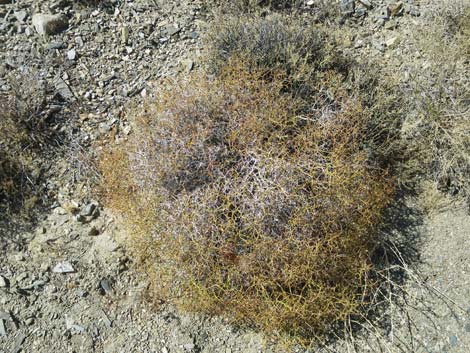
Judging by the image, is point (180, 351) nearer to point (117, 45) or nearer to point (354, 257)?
point (354, 257)

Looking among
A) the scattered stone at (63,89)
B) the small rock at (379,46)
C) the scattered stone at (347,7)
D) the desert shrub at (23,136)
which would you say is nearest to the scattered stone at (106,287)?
the desert shrub at (23,136)

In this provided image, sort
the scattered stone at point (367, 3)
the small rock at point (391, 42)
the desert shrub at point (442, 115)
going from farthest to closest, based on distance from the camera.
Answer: the scattered stone at point (367, 3) → the small rock at point (391, 42) → the desert shrub at point (442, 115)

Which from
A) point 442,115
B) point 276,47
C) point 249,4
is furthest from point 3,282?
point 442,115

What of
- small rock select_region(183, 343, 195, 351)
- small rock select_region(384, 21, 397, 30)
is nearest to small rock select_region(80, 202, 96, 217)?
small rock select_region(183, 343, 195, 351)

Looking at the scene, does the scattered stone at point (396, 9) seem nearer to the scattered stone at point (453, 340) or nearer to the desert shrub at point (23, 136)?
the scattered stone at point (453, 340)

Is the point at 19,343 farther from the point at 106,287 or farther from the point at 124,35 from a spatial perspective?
the point at 124,35

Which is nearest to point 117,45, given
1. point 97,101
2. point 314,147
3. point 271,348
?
point 97,101

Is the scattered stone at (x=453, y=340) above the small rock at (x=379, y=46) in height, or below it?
below
